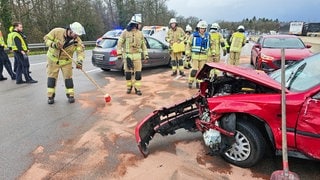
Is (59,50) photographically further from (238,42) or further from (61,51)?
(238,42)

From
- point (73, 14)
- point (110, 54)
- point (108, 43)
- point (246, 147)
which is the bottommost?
point (246, 147)

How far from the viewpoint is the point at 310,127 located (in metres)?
3.15

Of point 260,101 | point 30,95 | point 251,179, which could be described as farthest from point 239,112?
point 30,95

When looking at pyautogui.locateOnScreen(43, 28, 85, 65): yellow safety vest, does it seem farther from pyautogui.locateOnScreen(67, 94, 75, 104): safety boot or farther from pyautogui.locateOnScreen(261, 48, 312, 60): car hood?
pyautogui.locateOnScreen(261, 48, 312, 60): car hood

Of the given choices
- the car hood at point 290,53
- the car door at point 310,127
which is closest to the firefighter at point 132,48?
the car hood at point 290,53

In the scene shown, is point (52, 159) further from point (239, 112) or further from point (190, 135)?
point (239, 112)

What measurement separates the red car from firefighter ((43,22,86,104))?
214 inches

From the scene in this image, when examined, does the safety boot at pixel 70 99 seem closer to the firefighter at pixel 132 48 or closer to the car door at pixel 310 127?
the firefighter at pixel 132 48

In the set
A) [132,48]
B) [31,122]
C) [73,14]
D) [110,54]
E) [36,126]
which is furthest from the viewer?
[73,14]

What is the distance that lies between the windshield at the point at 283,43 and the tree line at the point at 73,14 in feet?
70.1

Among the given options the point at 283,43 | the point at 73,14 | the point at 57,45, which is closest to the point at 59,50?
the point at 57,45

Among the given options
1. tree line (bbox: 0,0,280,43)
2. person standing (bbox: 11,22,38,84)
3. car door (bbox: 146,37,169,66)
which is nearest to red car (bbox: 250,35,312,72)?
car door (bbox: 146,37,169,66)

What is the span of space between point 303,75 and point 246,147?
108 centimetres

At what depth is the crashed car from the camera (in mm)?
3199
